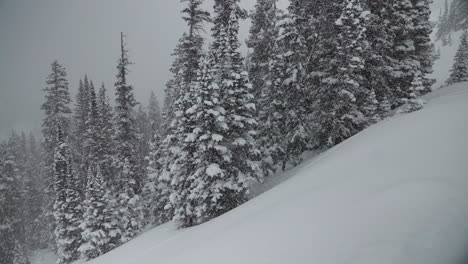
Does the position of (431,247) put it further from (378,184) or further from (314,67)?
(314,67)

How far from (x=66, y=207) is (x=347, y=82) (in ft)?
95.3

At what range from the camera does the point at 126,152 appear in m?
28.2

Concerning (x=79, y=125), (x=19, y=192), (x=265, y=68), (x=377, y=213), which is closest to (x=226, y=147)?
(x=377, y=213)

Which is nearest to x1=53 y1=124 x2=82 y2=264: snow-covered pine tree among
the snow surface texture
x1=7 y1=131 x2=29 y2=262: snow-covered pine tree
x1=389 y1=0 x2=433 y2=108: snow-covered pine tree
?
x1=7 y1=131 x2=29 y2=262: snow-covered pine tree

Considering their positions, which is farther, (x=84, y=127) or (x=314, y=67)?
(x=84, y=127)

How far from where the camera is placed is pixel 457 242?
13.0ft

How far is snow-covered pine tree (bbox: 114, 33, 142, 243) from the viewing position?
27062 millimetres

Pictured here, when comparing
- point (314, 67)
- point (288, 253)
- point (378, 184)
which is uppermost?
point (314, 67)

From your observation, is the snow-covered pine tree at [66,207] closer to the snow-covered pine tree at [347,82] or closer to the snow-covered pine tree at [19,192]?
the snow-covered pine tree at [19,192]

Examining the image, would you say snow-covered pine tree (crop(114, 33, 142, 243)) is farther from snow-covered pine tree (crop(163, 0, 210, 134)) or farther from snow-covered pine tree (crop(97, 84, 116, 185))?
snow-covered pine tree (crop(163, 0, 210, 134))

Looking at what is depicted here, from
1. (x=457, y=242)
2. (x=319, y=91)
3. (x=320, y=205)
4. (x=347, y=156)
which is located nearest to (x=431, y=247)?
(x=457, y=242)

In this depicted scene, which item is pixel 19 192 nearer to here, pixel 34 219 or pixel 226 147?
pixel 34 219

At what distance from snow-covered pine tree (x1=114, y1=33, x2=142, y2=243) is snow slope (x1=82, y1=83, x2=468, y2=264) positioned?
1996 cm

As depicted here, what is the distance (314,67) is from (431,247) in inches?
730
